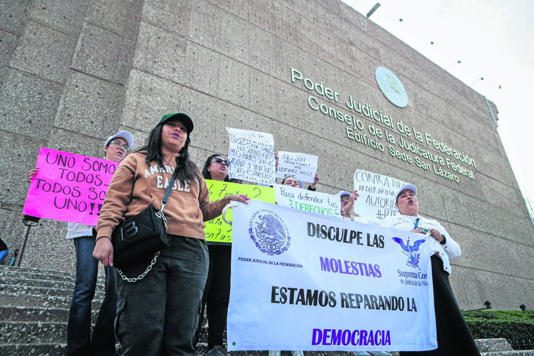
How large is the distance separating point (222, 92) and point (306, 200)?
146 inches

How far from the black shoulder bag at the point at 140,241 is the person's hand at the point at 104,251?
21mm

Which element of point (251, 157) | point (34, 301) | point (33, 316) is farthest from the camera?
point (251, 157)

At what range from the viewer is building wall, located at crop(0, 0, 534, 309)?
6.01m

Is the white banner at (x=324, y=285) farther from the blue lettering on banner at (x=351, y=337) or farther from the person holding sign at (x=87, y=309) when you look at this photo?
the person holding sign at (x=87, y=309)

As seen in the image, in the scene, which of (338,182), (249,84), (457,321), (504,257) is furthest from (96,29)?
(504,257)

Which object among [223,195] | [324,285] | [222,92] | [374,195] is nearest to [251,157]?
[223,195]

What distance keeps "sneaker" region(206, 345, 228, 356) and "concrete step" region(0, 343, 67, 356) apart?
0.91m

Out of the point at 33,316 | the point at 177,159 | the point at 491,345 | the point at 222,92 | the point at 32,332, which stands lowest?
the point at 491,345

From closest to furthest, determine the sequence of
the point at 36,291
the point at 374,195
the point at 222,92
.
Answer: the point at 36,291
the point at 374,195
the point at 222,92

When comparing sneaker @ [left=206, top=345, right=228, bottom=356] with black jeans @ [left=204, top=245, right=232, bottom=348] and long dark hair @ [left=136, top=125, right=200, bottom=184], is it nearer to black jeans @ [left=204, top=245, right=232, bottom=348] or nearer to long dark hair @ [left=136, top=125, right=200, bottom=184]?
black jeans @ [left=204, top=245, right=232, bottom=348]

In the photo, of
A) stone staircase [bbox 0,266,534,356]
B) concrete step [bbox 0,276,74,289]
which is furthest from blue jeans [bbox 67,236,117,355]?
concrete step [bbox 0,276,74,289]

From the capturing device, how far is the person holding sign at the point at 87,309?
A: 223 centimetres

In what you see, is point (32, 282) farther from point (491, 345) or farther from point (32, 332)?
point (491, 345)

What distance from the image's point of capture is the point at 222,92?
7.12 metres
